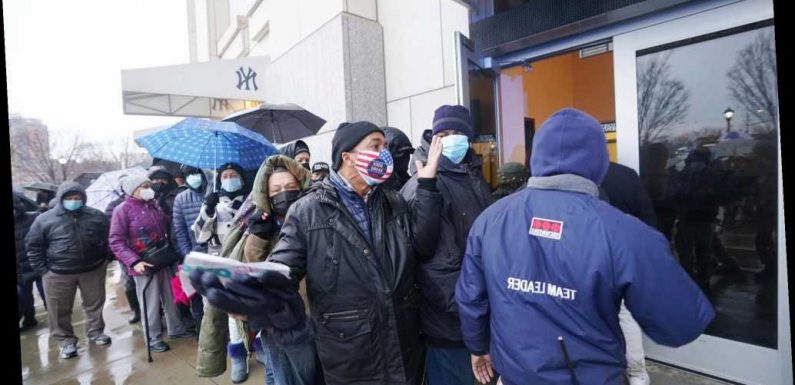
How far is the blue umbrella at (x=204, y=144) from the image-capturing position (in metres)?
3.83

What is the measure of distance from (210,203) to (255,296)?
249cm

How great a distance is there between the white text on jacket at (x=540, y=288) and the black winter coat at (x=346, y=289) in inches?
24.4

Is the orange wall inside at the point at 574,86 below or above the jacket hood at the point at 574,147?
above

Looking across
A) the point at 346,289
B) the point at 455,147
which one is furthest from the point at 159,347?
the point at 455,147

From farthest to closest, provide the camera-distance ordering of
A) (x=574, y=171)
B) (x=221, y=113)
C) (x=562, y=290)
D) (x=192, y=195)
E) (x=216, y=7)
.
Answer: (x=216, y=7) → (x=221, y=113) → (x=192, y=195) → (x=574, y=171) → (x=562, y=290)

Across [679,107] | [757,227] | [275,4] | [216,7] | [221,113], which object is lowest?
[757,227]

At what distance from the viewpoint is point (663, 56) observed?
3100mm

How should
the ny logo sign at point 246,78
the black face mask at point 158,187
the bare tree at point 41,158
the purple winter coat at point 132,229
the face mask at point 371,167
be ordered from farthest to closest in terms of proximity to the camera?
the bare tree at point 41,158
the ny logo sign at point 246,78
the black face mask at point 158,187
the purple winter coat at point 132,229
the face mask at point 371,167

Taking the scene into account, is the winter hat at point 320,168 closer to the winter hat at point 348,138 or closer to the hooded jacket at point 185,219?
the hooded jacket at point 185,219

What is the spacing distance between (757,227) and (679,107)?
99 cm

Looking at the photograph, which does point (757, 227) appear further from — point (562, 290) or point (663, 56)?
point (562, 290)

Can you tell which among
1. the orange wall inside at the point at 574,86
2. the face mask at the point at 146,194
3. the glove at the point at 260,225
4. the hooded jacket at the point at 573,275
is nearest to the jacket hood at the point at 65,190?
the face mask at the point at 146,194

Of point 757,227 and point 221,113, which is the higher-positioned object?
point 221,113

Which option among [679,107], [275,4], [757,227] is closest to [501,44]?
[679,107]
